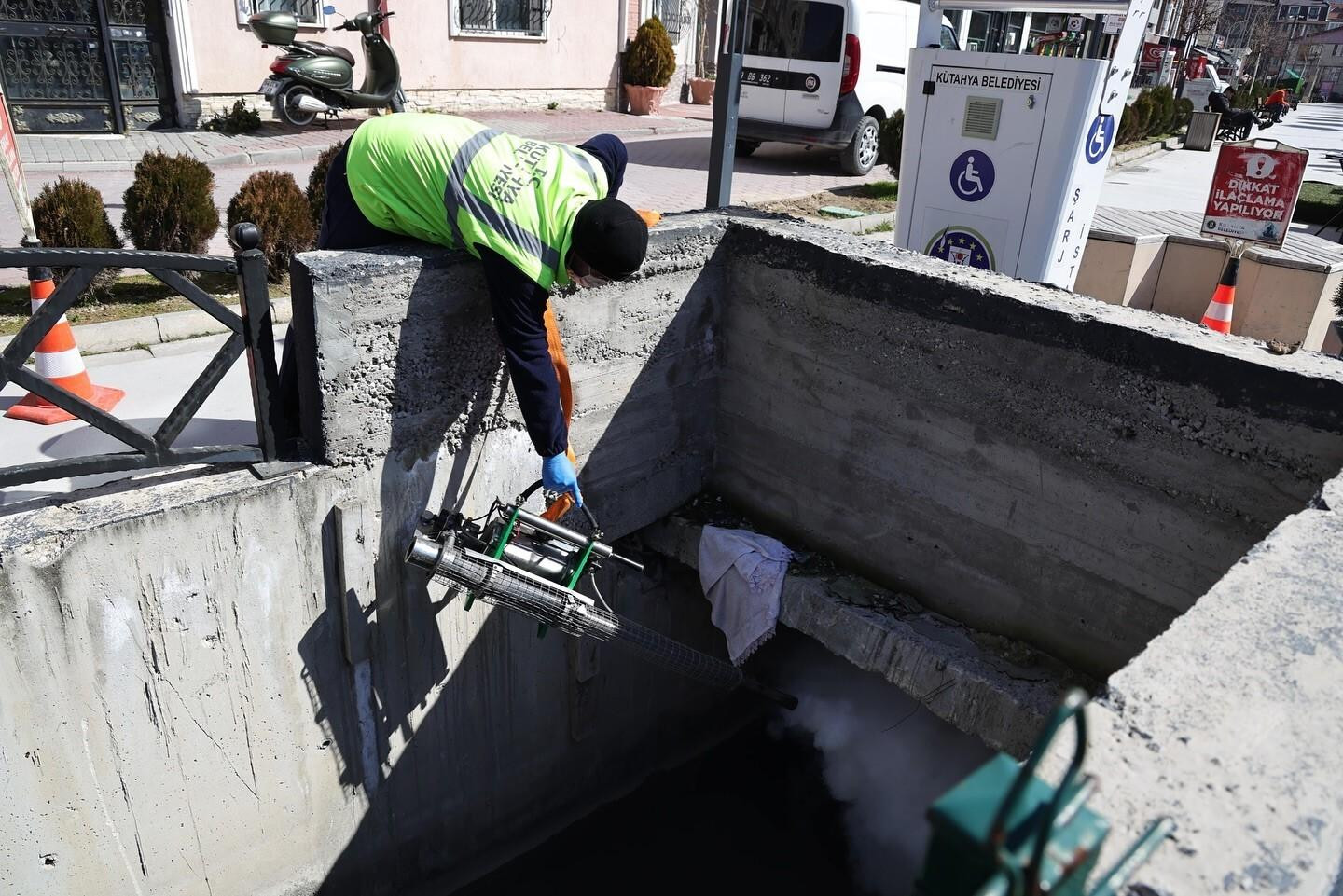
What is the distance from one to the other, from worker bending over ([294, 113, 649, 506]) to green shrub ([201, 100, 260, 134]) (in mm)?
8627

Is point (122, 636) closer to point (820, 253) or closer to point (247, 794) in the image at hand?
Result: point (247, 794)

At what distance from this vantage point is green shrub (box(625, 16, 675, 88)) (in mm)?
14992

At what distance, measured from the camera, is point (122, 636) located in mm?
3156

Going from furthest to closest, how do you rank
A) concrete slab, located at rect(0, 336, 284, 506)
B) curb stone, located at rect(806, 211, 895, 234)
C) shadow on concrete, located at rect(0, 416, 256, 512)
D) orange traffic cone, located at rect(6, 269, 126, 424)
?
1. curb stone, located at rect(806, 211, 895, 234)
2. orange traffic cone, located at rect(6, 269, 126, 424)
3. concrete slab, located at rect(0, 336, 284, 506)
4. shadow on concrete, located at rect(0, 416, 256, 512)

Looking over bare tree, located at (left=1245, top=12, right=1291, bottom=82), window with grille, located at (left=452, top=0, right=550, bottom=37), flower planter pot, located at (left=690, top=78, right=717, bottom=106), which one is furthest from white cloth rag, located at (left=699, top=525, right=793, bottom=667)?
bare tree, located at (left=1245, top=12, right=1291, bottom=82)

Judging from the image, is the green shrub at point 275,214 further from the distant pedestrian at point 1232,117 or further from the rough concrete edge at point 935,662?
the distant pedestrian at point 1232,117

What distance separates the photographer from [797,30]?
36.8 feet

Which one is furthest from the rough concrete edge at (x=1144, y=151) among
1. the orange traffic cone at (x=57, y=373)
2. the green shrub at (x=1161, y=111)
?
the orange traffic cone at (x=57, y=373)

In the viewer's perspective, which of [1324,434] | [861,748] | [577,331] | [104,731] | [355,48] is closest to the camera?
[1324,434]

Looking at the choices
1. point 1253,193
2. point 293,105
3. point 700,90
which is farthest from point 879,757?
point 700,90

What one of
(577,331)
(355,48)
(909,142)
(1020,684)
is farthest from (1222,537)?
(355,48)

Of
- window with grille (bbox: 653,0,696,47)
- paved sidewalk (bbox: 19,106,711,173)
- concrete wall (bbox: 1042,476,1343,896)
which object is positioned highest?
window with grille (bbox: 653,0,696,47)

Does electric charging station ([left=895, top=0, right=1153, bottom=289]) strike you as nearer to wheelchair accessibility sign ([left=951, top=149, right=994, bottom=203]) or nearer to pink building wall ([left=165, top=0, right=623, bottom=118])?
wheelchair accessibility sign ([left=951, top=149, right=994, bottom=203])

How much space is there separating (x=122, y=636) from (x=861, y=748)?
3716mm
